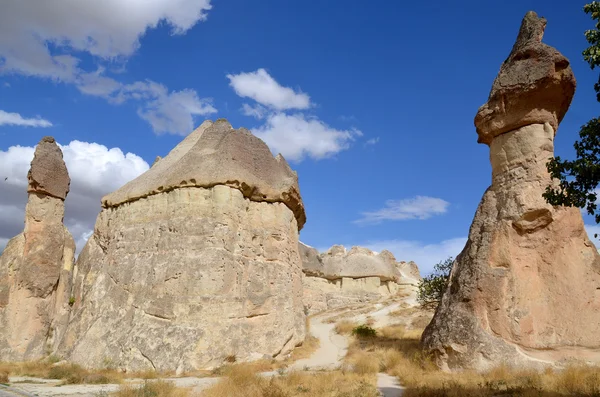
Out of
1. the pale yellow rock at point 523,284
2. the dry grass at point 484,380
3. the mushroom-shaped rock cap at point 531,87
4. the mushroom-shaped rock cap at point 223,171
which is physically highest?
the mushroom-shaped rock cap at point 531,87

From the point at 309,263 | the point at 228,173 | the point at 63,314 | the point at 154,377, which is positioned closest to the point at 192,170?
the point at 228,173

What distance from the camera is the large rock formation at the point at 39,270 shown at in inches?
563

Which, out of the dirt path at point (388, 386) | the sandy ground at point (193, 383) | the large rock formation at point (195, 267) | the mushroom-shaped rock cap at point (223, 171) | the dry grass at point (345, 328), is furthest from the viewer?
the dry grass at point (345, 328)

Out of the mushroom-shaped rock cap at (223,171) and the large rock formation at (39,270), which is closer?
the mushroom-shaped rock cap at (223,171)

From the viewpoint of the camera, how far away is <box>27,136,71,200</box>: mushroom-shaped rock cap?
1588cm

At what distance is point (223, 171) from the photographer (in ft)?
42.2

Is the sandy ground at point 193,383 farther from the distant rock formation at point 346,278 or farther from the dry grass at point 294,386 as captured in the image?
the distant rock formation at point 346,278

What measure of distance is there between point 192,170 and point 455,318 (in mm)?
7936

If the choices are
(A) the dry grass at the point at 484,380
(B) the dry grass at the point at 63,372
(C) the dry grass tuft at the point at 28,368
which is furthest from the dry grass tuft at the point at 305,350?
(C) the dry grass tuft at the point at 28,368

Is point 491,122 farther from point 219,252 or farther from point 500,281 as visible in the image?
point 219,252

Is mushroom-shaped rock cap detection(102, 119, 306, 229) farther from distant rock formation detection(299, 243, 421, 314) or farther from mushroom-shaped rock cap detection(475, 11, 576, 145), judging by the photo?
distant rock formation detection(299, 243, 421, 314)

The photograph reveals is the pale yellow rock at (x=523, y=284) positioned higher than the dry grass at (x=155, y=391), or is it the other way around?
the pale yellow rock at (x=523, y=284)

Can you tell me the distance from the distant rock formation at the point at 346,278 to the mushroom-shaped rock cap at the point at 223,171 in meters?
19.4

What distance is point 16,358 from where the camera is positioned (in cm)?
1396
